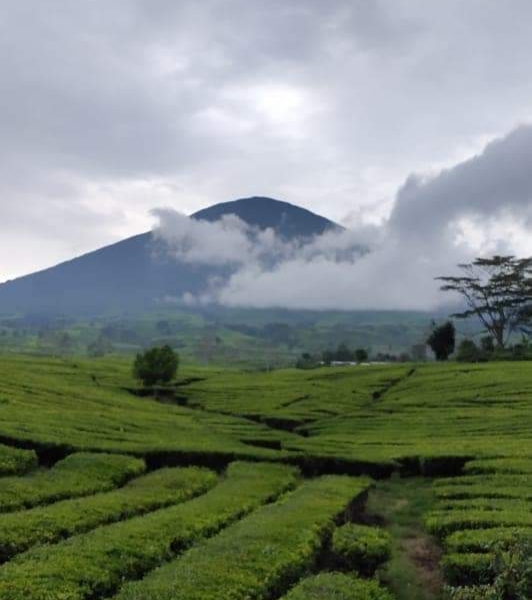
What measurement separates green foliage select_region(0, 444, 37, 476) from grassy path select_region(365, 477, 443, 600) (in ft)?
49.1

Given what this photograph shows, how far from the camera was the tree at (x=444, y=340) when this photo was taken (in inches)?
4695

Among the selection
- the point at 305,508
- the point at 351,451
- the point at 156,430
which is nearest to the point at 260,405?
the point at 156,430

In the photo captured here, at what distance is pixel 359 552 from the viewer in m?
22.5

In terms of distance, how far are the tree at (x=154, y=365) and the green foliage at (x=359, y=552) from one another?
65838 millimetres

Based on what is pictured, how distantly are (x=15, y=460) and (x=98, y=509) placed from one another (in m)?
10.1

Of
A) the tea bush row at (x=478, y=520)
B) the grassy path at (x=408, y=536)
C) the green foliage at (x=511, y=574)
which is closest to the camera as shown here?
the green foliage at (x=511, y=574)

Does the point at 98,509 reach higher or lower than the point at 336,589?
higher

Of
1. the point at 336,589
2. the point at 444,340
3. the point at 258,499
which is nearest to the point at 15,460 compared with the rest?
the point at 258,499

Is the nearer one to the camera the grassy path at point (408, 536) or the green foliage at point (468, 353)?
the grassy path at point (408, 536)

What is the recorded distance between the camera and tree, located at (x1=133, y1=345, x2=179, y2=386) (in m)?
87.8

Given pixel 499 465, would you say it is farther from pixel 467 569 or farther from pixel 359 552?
pixel 467 569

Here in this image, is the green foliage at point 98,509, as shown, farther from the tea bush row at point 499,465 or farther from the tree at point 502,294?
the tree at point 502,294

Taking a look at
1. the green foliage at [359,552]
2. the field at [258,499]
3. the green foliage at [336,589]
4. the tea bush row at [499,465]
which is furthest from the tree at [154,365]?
the green foliage at [336,589]

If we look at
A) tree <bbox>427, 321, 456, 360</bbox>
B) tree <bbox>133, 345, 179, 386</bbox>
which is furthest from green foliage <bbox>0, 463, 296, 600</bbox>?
tree <bbox>427, 321, 456, 360</bbox>
